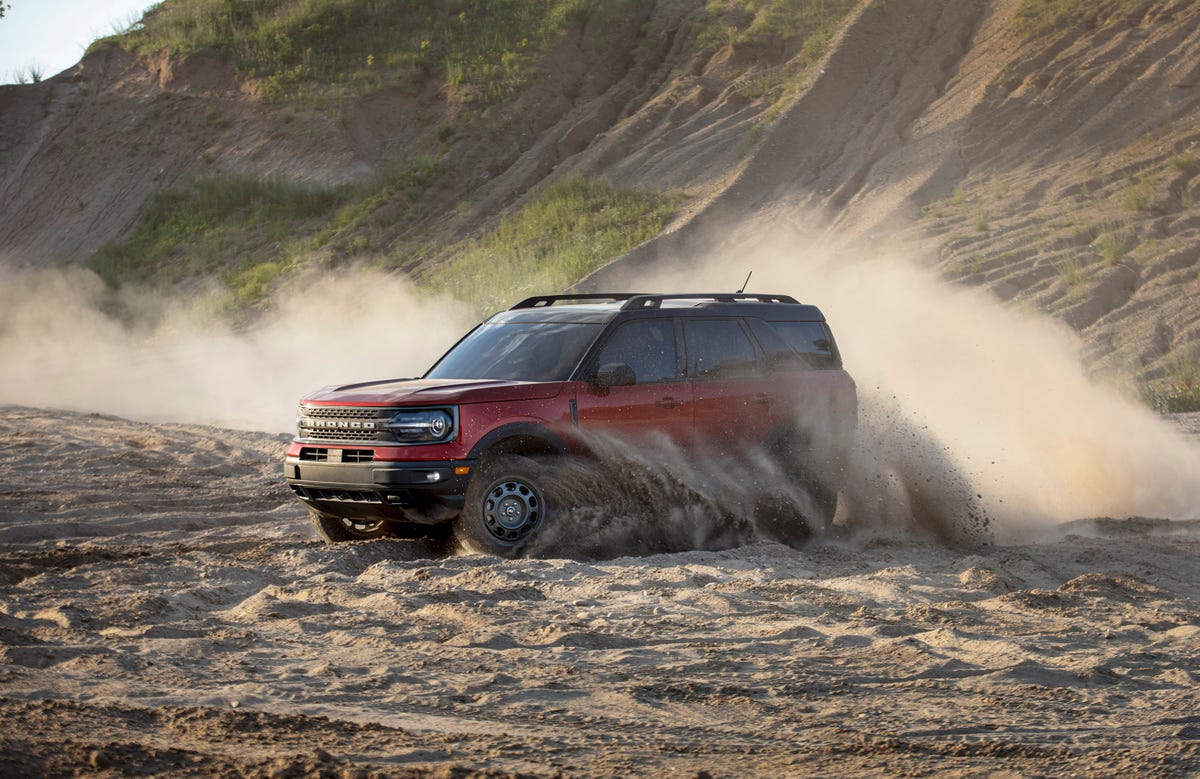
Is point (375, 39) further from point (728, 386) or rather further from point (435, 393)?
point (435, 393)

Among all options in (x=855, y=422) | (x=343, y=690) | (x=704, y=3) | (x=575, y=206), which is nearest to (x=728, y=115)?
(x=575, y=206)

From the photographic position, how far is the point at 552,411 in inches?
377

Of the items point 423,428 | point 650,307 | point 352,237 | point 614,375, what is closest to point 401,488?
point 423,428

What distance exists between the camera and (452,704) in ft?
18.4

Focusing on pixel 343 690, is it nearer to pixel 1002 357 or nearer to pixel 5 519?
pixel 5 519

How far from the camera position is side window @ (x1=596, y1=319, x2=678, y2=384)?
33.3 ft

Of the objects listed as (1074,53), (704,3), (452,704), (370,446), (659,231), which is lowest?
(452,704)

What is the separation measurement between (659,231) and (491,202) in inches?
300

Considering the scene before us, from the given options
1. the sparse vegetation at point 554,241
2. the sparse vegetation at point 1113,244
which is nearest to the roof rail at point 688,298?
the sparse vegetation at point 1113,244

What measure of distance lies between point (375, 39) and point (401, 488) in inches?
1624

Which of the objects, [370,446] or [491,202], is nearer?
[370,446]

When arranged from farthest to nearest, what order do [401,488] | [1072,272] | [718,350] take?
[1072,272] < [718,350] < [401,488]

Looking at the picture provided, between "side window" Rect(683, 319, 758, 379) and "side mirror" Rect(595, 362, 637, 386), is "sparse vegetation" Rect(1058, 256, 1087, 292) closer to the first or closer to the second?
"side window" Rect(683, 319, 758, 379)

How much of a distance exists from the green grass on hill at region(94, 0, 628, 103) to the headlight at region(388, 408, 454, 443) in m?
35.4
